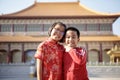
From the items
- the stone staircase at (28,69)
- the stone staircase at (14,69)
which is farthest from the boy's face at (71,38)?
the stone staircase at (14,69)

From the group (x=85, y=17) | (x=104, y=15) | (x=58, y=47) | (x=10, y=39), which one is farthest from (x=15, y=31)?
(x=58, y=47)

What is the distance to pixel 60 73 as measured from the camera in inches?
119

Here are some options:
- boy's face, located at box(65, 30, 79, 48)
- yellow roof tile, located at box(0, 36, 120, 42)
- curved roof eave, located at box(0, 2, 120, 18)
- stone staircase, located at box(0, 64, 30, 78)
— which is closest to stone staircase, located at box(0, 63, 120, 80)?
stone staircase, located at box(0, 64, 30, 78)

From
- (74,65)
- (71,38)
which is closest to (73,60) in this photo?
(74,65)

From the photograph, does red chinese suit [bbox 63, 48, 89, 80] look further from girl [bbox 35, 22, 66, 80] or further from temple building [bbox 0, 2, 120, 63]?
temple building [bbox 0, 2, 120, 63]

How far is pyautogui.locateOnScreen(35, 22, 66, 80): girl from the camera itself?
300 centimetres

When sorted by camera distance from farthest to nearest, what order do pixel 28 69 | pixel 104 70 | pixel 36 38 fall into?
1. pixel 36 38
2. pixel 28 69
3. pixel 104 70

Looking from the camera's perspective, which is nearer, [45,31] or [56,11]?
[45,31]

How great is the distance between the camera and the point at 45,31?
24.3 m

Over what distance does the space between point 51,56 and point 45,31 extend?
21.3 m

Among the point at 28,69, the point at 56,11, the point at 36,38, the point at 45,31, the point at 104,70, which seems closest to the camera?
the point at 104,70

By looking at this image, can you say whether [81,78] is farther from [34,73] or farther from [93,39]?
[93,39]

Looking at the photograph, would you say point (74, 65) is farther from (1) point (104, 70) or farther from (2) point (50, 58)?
(1) point (104, 70)

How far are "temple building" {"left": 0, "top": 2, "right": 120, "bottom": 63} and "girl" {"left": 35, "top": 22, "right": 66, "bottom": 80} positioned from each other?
19.8 m
